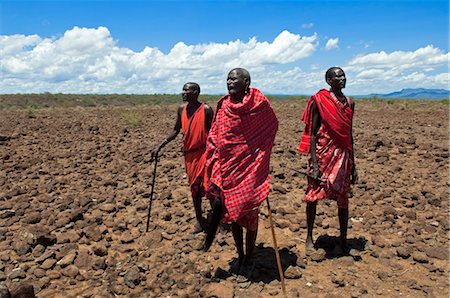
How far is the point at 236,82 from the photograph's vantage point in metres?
3.08

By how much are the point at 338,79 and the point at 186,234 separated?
2429 mm

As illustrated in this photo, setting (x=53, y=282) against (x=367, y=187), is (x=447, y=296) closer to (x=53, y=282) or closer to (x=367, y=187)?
(x=367, y=187)

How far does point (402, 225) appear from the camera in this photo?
453 cm

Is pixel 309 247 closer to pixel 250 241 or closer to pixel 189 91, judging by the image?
pixel 250 241

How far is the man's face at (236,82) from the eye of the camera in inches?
121

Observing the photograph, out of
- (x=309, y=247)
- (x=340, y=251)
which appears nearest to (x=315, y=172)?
(x=309, y=247)

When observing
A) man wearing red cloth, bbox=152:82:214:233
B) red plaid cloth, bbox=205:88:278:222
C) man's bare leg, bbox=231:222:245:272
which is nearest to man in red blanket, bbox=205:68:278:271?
red plaid cloth, bbox=205:88:278:222

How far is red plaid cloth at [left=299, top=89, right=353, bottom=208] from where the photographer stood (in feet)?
11.4

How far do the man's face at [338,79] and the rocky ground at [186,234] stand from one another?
1625mm

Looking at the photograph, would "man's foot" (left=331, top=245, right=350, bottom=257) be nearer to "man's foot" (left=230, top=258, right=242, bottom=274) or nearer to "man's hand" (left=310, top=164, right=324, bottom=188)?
"man's hand" (left=310, top=164, right=324, bottom=188)

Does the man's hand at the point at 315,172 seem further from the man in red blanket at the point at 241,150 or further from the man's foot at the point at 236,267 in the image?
the man's foot at the point at 236,267

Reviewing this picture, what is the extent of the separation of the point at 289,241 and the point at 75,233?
8.13ft

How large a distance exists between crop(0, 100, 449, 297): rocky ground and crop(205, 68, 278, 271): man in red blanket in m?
0.77

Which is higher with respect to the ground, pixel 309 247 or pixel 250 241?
pixel 250 241
